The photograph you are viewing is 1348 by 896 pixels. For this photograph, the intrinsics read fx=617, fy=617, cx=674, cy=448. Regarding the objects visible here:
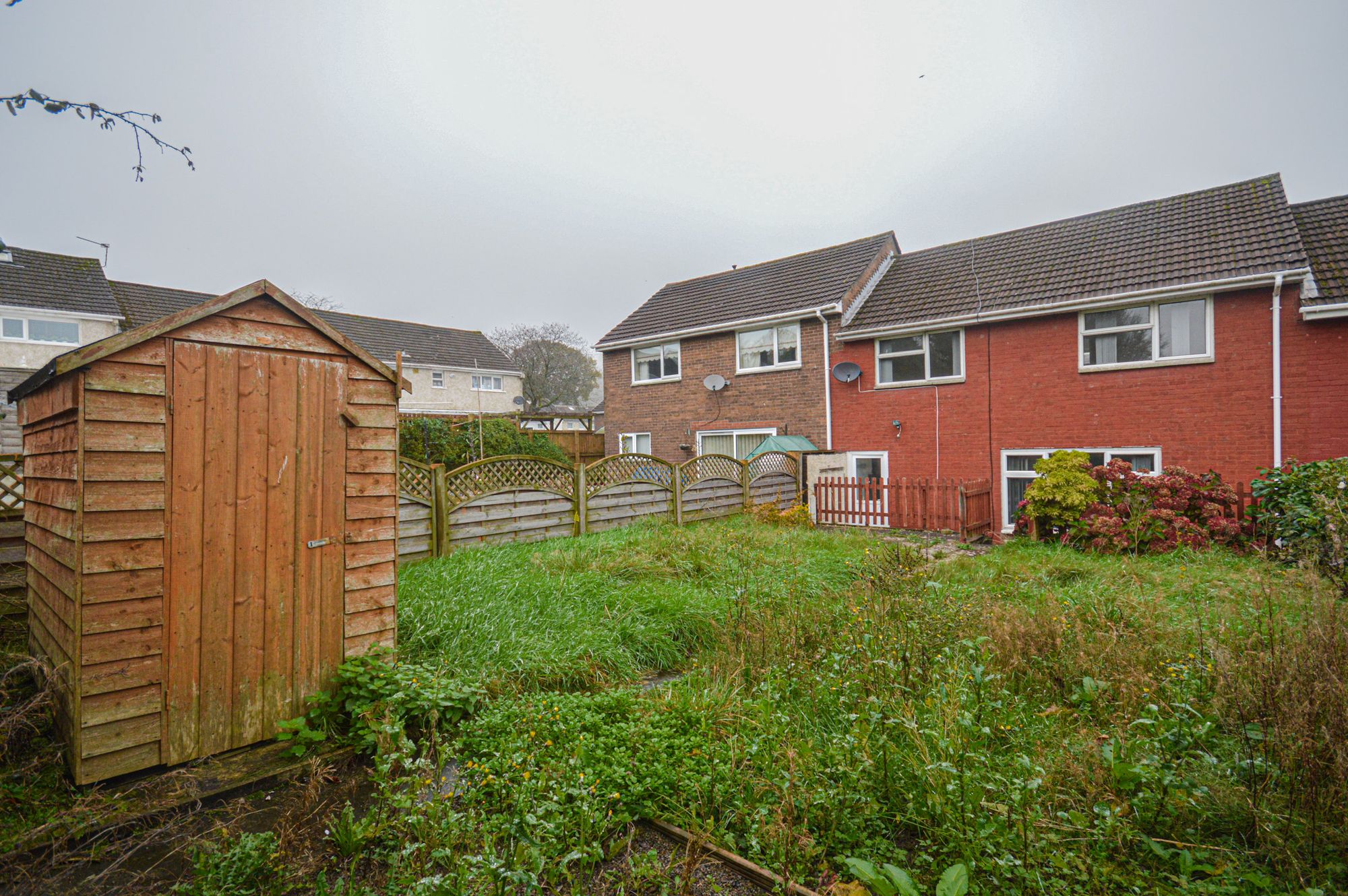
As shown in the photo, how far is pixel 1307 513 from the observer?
705 cm

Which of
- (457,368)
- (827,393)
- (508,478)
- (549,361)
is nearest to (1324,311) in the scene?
(827,393)

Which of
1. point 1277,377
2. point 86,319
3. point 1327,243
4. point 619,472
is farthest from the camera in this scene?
point 86,319

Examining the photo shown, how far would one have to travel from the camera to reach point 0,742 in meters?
3.42

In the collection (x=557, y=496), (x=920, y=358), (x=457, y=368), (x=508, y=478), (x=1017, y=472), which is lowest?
(x=557, y=496)

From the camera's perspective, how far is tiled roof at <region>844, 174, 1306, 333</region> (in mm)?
11602

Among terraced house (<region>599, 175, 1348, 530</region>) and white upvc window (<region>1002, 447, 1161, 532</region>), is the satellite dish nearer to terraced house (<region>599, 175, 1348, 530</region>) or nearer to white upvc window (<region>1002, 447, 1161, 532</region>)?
terraced house (<region>599, 175, 1348, 530</region>)

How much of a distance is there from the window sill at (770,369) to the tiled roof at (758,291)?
1420mm

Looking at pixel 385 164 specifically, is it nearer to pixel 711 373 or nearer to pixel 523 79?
pixel 523 79

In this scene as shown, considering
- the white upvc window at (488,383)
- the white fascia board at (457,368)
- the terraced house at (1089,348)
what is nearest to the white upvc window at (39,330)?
the white fascia board at (457,368)

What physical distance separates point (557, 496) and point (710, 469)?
13.1 ft

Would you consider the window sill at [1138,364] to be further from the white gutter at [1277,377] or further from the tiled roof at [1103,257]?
the tiled roof at [1103,257]

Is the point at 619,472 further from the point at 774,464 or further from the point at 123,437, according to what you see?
the point at 123,437

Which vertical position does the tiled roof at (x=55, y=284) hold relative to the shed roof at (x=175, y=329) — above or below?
above

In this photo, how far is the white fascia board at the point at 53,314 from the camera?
76.0ft
